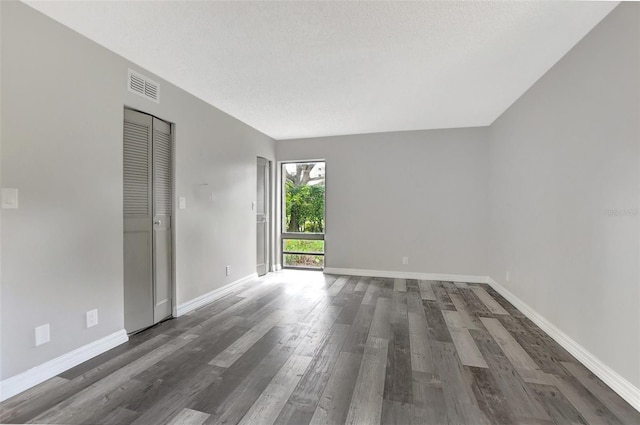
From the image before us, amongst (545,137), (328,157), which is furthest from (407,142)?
(545,137)

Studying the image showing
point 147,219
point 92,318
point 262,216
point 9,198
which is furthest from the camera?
point 262,216

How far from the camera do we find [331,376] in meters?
1.98

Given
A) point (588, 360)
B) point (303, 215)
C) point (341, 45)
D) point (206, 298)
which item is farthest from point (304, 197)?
point (588, 360)

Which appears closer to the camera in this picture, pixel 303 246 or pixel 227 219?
pixel 227 219

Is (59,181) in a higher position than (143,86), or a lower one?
lower

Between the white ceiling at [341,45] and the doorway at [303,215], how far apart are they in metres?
2.02

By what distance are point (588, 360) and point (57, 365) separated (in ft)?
12.7

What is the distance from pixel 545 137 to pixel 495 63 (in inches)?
35.9

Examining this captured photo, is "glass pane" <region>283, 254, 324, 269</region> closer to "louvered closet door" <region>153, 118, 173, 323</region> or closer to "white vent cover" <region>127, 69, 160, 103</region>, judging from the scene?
"louvered closet door" <region>153, 118, 173, 323</region>

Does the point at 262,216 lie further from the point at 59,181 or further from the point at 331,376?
the point at 331,376

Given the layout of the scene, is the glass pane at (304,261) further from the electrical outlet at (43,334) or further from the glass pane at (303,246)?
the electrical outlet at (43,334)

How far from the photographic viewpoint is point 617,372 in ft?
5.98

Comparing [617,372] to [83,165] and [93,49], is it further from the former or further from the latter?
[93,49]

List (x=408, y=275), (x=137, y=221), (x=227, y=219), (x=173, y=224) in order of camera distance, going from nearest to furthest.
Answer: (x=137, y=221) < (x=173, y=224) < (x=227, y=219) < (x=408, y=275)
